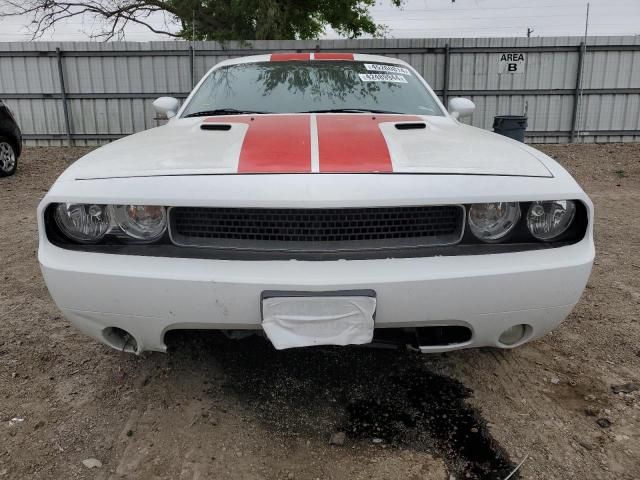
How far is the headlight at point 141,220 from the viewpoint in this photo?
1967mm

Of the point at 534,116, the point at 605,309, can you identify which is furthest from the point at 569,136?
the point at 605,309

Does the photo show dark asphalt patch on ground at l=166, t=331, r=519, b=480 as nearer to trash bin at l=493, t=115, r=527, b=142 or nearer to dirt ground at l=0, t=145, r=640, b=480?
dirt ground at l=0, t=145, r=640, b=480

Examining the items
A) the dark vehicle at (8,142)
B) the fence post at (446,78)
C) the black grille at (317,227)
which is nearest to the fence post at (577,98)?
the fence post at (446,78)

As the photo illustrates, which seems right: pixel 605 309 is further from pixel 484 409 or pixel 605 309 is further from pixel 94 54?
pixel 94 54

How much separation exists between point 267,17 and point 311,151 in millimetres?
12075

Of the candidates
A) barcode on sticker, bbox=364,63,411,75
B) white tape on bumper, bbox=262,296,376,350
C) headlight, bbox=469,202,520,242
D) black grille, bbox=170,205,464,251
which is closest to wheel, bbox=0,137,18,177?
barcode on sticker, bbox=364,63,411,75

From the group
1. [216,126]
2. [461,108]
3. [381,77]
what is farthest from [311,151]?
[461,108]

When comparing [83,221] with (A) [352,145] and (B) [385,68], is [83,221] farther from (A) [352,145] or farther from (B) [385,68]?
(B) [385,68]

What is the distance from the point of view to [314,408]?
2.28m

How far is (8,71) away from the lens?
41.4ft

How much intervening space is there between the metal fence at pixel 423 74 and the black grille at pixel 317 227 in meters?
11.1

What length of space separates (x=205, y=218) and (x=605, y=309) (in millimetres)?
2547

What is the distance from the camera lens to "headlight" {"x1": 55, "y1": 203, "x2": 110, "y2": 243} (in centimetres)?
198

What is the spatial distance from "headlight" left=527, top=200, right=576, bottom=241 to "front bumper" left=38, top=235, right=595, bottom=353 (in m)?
0.08
